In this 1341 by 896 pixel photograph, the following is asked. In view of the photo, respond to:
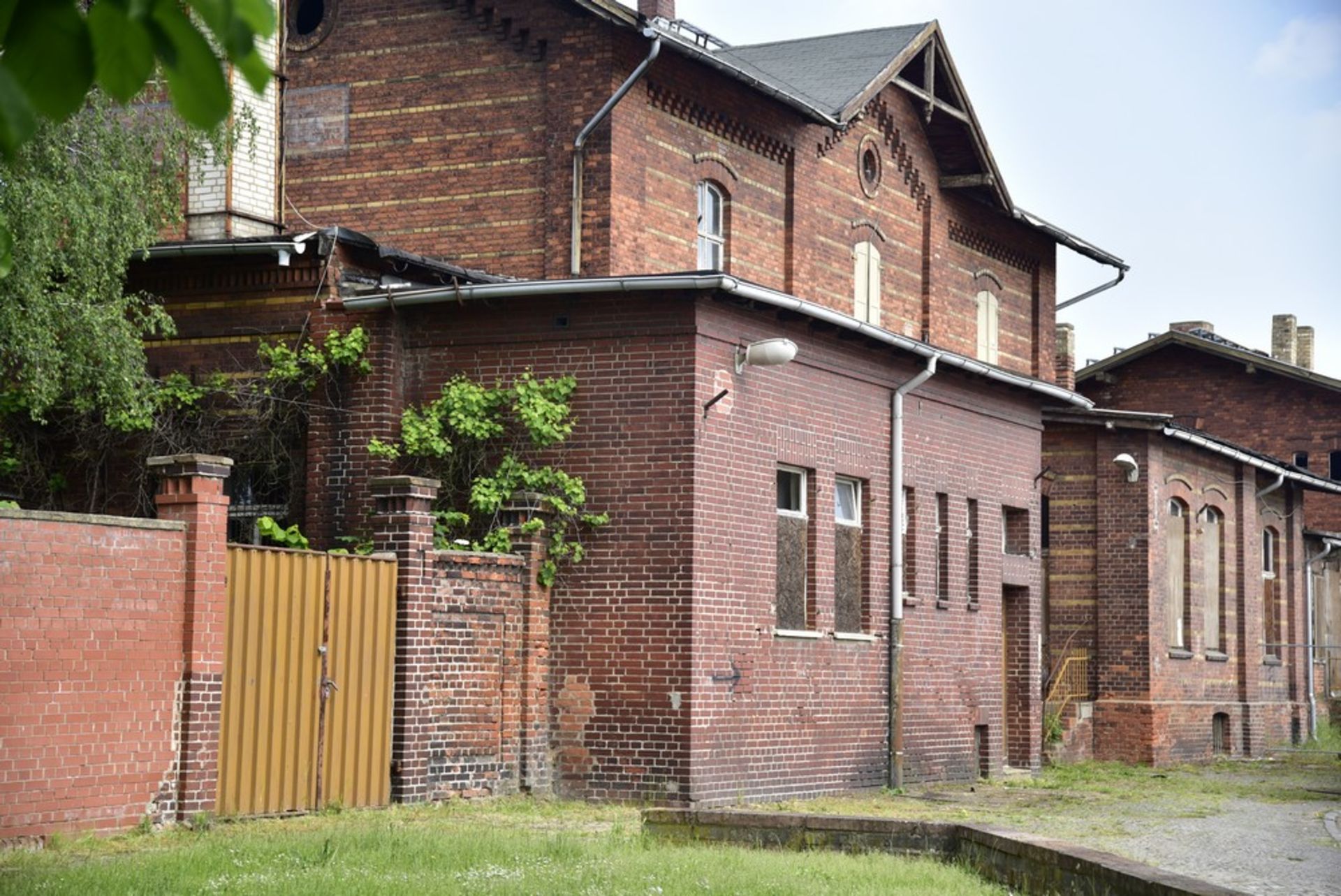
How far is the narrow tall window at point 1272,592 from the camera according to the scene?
Result: 35.1 metres

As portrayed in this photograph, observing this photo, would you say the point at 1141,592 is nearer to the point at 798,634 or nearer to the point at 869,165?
the point at 869,165

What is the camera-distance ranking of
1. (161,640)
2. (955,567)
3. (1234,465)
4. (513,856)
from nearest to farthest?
(513,856) < (161,640) < (955,567) < (1234,465)

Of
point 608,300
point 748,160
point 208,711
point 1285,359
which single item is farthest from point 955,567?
point 1285,359

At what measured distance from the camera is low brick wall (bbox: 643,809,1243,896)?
10672 mm

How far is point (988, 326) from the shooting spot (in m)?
28.0

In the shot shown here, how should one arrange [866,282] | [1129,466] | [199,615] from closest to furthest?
[199,615]
[866,282]
[1129,466]

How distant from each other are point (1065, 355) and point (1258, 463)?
4.01m

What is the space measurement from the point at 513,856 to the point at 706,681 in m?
5.82

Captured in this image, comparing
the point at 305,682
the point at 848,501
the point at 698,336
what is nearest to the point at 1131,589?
the point at 848,501

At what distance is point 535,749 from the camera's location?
16.9 m

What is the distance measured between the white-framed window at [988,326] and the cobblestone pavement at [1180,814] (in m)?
6.31

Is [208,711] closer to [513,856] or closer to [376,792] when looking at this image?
[376,792]

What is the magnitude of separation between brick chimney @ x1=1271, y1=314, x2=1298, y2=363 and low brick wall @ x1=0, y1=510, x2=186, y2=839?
40.6 meters

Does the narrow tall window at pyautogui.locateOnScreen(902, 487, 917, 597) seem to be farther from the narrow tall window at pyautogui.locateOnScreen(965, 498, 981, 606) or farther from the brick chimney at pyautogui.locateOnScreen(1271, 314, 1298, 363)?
the brick chimney at pyautogui.locateOnScreen(1271, 314, 1298, 363)
